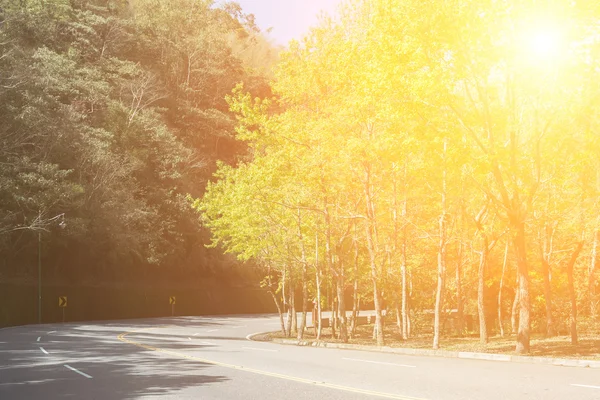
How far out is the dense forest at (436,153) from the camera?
1920 cm

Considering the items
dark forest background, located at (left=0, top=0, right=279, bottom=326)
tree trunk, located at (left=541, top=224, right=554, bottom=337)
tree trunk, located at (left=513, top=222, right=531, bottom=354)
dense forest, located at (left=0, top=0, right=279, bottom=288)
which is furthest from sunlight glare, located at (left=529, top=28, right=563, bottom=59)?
dense forest, located at (left=0, top=0, right=279, bottom=288)

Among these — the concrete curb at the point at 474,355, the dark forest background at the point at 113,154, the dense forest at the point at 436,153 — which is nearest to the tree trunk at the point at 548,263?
the dense forest at the point at 436,153

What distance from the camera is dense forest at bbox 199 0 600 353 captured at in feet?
63.0

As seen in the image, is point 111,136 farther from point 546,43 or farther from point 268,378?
point 268,378

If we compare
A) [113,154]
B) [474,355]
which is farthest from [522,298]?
[113,154]

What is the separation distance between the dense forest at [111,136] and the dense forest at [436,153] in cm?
1251

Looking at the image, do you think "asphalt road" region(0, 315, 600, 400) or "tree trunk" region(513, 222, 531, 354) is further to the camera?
"tree trunk" region(513, 222, 531, 354)

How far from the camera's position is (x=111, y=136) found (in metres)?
54.0

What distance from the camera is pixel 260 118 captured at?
30578 millimetres

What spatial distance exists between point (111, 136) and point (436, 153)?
36921 mm

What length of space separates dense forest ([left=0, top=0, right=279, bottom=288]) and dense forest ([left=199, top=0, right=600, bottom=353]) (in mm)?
12515

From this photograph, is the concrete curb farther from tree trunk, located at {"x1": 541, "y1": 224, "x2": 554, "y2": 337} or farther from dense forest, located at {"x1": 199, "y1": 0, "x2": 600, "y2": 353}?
tree trunk, located at {"x1": 541, "y1": 224, "x2": 554, "y2": 337}

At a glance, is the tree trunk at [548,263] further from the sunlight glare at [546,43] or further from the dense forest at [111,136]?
the dense forest at [111,136]

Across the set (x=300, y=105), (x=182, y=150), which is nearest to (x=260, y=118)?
(x=300, y=105)
